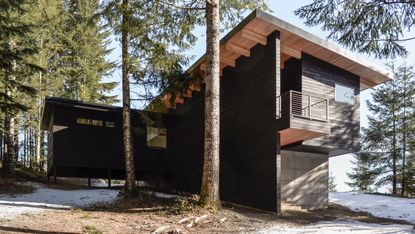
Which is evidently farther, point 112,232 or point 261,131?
point 261,131

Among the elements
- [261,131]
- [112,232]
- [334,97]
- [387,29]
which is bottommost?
[112,232]

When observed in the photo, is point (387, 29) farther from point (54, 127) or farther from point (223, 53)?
point (54, 127)

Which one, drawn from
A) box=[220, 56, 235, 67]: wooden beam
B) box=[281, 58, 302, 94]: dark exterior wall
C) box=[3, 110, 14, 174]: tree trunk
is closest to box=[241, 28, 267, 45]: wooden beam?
box=[281, 58, 302, 94]: dark exterior wall

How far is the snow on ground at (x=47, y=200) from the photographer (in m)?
11.3

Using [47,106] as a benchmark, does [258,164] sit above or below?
below

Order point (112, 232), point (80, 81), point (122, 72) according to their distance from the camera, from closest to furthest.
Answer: point (112, 232)
point (122, 72)
point (80, 81)

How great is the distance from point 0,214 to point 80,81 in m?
17.0

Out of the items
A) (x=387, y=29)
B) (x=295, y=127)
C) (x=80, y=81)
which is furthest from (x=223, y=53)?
(x=80, y=81)

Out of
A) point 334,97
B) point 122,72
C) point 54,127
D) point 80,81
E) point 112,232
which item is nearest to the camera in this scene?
point 112,232

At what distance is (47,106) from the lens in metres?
18.1

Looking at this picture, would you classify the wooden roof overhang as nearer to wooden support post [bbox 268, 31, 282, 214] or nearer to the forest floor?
wooden support post [bbox 268, 31, 282, 214]

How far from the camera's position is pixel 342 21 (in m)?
10.5

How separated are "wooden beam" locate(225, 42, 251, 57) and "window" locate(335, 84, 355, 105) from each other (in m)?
3.87

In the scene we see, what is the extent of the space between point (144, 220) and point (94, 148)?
9.13 metres
